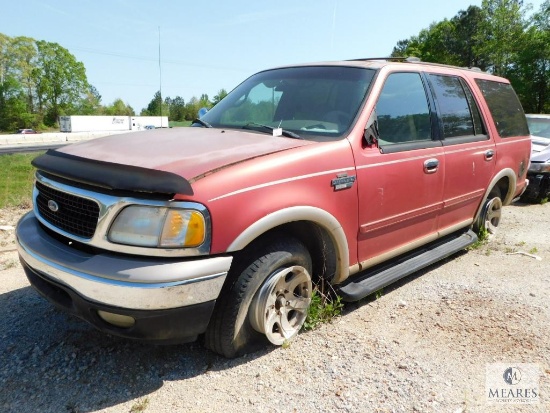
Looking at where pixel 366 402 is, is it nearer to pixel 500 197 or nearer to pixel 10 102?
pixel 500 197

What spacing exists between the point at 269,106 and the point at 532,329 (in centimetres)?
Answer: 261

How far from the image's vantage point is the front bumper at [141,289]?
6.92 feet

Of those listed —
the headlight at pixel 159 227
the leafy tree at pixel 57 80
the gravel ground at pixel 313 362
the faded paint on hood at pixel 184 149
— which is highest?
the leafy tree at pixel 57 80

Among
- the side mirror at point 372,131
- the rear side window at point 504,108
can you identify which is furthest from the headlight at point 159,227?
the rear side window at point 504,108

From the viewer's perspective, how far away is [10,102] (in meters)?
71.8

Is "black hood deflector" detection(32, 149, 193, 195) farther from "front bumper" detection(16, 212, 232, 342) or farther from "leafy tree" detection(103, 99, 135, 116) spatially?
"leafy tree" detection(103, 99, 135, 116)

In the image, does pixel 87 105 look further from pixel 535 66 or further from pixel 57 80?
pixel 535 66

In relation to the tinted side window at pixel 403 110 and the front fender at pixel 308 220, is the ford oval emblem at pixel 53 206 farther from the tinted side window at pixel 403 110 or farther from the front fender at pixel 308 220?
the tinted side window at pixel 403 110

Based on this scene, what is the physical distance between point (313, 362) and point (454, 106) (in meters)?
2.83

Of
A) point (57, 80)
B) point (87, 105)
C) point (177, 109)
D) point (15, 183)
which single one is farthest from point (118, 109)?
point (15, 183)

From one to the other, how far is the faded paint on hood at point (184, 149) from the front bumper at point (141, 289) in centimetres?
49

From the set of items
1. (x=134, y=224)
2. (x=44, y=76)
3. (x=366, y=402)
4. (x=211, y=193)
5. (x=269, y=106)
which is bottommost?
(x=366, y=402)

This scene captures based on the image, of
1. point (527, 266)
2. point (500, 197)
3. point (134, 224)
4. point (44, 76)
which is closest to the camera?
point (134, 224)

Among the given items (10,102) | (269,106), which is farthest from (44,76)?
(269,106)
